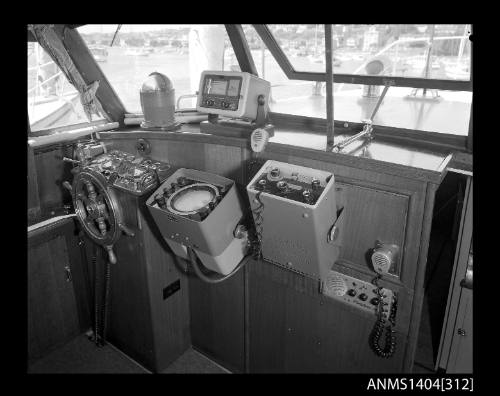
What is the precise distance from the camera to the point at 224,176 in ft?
7.30

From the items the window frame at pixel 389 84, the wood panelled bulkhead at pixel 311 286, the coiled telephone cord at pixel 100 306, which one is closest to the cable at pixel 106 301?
the coiled telephone cord at pixel 100 306

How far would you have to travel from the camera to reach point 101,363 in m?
2.76

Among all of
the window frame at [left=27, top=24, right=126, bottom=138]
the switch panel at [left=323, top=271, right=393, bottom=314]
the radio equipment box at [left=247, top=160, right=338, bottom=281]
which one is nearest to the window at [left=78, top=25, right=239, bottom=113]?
the window frame at [left=27, top=24, right=126, bottom=138]

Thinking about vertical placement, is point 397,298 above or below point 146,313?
above

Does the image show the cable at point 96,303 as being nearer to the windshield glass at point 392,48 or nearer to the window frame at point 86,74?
the window frame at point 86,74

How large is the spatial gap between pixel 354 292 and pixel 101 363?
1.79 m

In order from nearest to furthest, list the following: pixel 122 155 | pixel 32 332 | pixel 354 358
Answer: pixel 354 358 < pixel 122 155 < pixel 32 332

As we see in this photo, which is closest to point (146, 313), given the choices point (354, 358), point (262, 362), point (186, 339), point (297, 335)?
point (186, 339)

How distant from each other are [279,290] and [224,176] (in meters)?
0.69

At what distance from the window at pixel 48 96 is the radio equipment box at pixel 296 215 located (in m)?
1.67

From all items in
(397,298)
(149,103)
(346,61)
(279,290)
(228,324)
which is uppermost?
(346,61)

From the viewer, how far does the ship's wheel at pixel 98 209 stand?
2.27m

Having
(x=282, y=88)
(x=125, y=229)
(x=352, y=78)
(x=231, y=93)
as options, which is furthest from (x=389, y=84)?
(x=125, y=229)

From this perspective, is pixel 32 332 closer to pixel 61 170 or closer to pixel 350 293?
pixel 61 170
